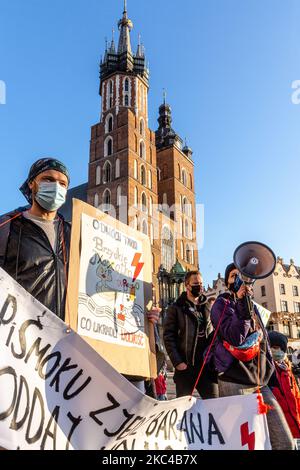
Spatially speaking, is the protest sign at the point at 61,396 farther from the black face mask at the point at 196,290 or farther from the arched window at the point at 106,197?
the arched window at the point at 106,197

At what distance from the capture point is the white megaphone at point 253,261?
304 cm

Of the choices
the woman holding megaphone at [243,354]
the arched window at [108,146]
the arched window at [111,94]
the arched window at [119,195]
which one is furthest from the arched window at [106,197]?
the woman holding megaphone at [243,354]

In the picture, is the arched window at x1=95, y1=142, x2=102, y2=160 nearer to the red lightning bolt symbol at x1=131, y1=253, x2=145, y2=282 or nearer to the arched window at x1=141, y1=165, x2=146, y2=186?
the arched window at x1=141, y1=165, x2=146, y2=186

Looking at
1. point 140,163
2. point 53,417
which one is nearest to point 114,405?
point 53,417

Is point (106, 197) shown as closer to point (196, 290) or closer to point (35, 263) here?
point (196, 290)

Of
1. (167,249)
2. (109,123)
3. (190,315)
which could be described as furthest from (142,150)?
(190,315)

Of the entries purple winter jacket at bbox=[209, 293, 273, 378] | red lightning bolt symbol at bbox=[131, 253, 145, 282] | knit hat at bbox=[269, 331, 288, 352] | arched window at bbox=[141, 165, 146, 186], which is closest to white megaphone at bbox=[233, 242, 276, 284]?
purple winter jacket at bbox=[209, 293, 273, 378]

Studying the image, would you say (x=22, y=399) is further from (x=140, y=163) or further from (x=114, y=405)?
(x=140, y=163)

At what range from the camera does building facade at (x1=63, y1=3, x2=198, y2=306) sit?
3653 centimetres

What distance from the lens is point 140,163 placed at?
38.5 m

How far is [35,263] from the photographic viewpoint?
2645 millimetres
